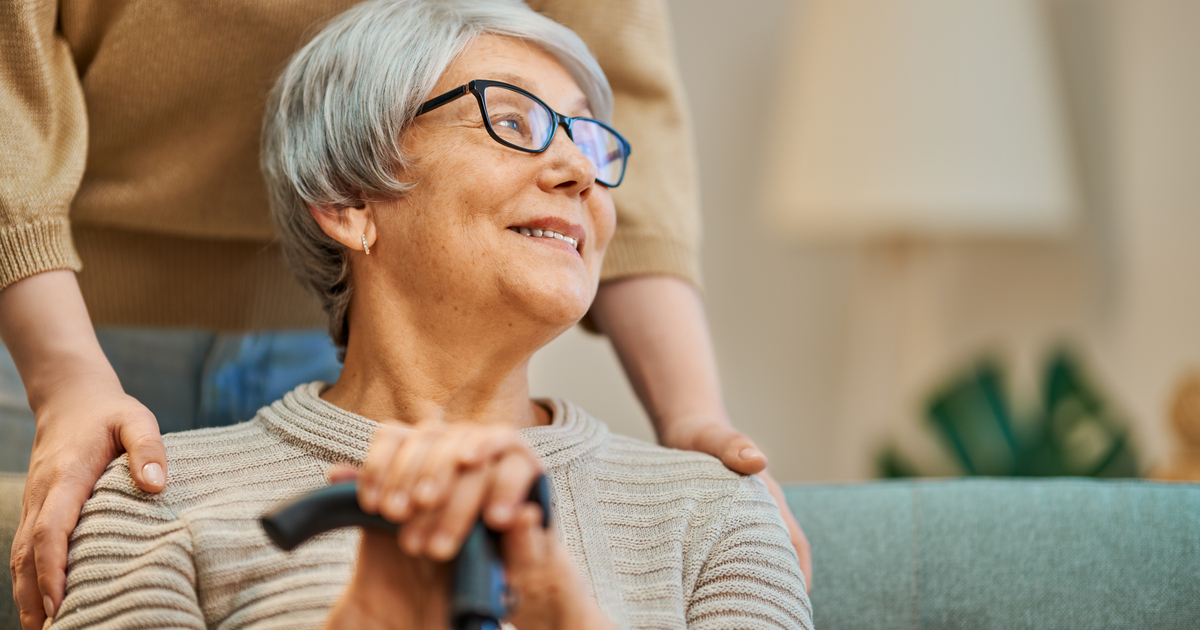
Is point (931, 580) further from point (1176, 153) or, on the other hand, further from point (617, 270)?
point (1176, 153)

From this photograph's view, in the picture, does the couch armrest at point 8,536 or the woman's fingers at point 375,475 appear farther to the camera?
the couch armrest at point 8,536

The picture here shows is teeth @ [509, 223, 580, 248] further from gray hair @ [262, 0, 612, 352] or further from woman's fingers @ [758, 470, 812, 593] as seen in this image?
woman's fingers @ [758, 470, 812, 593]

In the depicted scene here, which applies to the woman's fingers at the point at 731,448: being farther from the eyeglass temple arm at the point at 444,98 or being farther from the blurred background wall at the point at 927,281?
the blurred background wall at the point at 927,281

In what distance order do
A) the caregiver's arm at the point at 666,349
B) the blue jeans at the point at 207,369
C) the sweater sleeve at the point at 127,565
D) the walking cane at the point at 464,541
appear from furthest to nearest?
1. the blue jeans at the point at 207,369
2. the caregiver's arm at the point at 666,349
3. the sweater sleeve at the point at 127,565
4. the walking cane at the point at 464,541

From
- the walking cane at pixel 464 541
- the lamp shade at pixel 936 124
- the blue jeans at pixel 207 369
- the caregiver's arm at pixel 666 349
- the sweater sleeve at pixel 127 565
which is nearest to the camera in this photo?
the walking cane at pixel 464 541

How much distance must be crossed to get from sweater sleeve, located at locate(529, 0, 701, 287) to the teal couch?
15.9 inches

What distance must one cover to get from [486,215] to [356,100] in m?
0.21

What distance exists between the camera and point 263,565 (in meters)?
0.83

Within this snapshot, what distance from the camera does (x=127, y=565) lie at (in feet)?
2.64

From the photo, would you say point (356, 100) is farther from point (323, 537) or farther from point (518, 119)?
point (323, 537)

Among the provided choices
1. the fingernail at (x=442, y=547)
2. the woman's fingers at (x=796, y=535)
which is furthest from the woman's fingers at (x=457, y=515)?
the woman's fingers at (x=796, y=535)

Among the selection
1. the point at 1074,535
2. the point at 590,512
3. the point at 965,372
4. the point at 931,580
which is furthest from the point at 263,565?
the point at 965,372

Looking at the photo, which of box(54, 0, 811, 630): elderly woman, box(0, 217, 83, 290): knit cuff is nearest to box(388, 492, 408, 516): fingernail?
box(54, 0, 811, 630): elderly woman

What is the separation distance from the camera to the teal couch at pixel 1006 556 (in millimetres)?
1081
